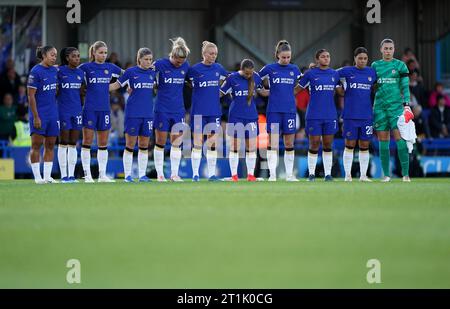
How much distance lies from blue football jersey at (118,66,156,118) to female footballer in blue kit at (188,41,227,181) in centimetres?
75

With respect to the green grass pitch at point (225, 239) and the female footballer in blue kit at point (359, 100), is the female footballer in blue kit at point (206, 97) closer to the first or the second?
the female footballer in blue kit at point (359, 100)

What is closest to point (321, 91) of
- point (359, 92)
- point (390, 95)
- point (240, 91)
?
point (359, 92)

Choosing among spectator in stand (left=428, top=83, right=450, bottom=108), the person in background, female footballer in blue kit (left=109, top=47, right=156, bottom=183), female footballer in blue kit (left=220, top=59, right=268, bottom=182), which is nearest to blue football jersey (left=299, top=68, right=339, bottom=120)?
female footballer in blue kit (left=220, top=59, right=268, bottom=182)

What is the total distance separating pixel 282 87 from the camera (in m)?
18.5

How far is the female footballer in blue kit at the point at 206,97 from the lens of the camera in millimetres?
18328

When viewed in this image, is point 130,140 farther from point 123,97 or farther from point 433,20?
point 433,20

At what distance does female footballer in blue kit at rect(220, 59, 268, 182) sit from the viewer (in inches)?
733

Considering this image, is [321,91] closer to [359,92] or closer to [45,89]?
[359,92]

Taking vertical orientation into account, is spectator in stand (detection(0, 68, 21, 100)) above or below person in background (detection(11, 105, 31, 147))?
above

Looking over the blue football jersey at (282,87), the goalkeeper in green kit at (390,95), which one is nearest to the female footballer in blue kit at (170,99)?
the blue football jersey at (282,87)

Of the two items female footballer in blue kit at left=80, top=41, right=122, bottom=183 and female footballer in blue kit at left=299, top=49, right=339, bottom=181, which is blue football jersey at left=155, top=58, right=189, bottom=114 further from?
female footballer in blue kit at left=299, top=49, right=339, bottom=181
